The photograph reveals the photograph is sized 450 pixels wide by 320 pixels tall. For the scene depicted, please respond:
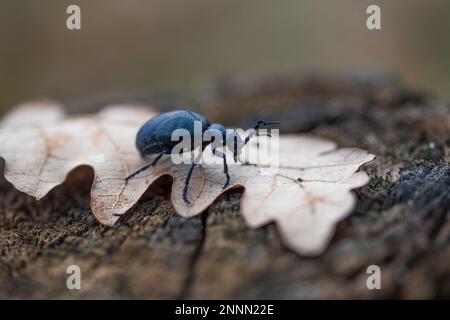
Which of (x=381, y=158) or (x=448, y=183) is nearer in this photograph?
(x=448, y=183)

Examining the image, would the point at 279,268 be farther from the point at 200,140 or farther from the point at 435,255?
the point at 200,140

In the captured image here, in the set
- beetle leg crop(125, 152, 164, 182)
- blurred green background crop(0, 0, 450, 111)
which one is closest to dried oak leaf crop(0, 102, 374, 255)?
beetle leg crop(125, 152, 164, 182)

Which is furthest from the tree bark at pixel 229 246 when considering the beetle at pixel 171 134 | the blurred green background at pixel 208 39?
the blurred green background at pixel 208 39

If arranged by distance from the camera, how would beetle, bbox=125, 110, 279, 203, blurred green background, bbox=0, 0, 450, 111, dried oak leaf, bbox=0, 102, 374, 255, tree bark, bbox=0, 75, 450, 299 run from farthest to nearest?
blurred green background, bbox=0, 0, 450, 111 < beetle, bbox=125, 110, 279, 203 < dried oak leaf, bbox=0, 102, 374, 255 < tree bark, bbox=0, 75, 450, 299

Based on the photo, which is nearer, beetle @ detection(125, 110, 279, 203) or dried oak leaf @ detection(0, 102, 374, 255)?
dried oak leaf @ detection(0, 102, 374, 255)

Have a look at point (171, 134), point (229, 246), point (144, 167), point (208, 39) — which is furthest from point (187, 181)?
point (208, 39)

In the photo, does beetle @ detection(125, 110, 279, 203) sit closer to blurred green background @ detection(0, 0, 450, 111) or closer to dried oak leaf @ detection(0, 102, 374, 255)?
dried oak leaf @ detection(0, 102, 374, 255)
